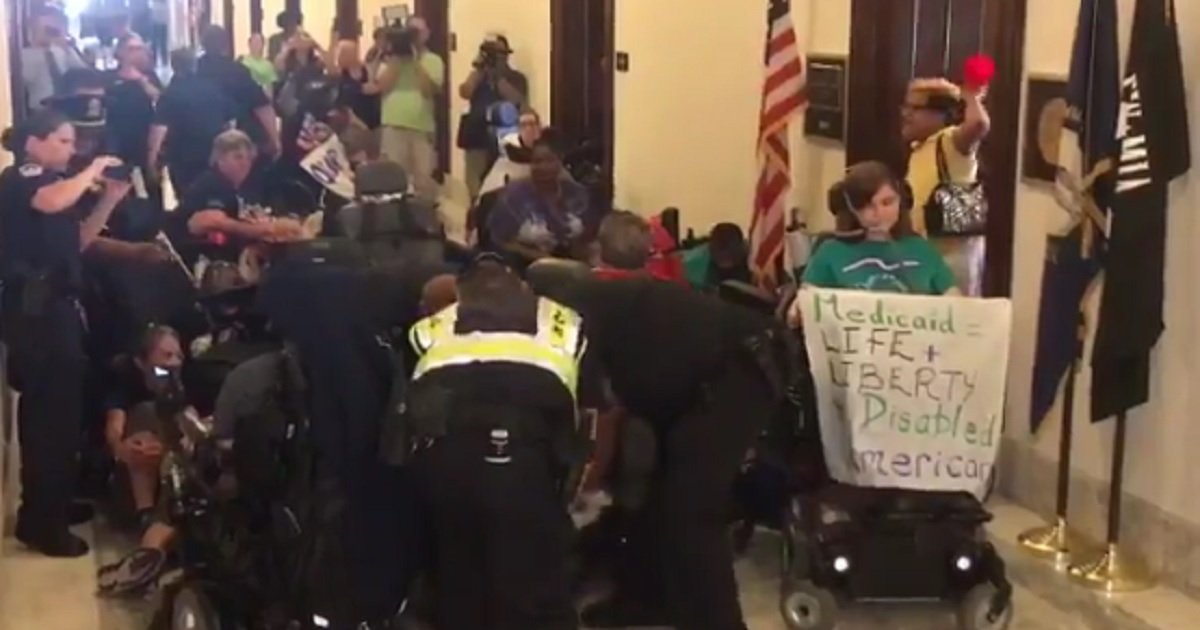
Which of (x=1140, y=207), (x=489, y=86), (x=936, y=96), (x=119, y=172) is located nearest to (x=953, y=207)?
(x=936, y=96)

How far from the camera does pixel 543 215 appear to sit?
25.7 feet

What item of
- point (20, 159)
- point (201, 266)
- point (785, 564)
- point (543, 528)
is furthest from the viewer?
point (201, 266)

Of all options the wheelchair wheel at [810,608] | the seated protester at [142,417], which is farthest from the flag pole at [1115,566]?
the seated protester at [142,417]

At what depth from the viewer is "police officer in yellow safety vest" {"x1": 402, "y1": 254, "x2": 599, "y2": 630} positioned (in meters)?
4.45

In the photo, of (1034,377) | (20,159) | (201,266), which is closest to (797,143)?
(1034,377)

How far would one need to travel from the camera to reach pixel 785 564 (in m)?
5.51

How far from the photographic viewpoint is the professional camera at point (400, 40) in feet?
34.9

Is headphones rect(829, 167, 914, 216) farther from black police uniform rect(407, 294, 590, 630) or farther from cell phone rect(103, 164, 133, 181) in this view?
cell phone rect(103, 164, 133, 181)

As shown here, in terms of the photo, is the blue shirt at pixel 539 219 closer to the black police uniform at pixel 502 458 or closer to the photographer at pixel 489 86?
the photographer at pixel 489 86

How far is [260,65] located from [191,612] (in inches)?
208

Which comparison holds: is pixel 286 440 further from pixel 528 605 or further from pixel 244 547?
pixel 528 605

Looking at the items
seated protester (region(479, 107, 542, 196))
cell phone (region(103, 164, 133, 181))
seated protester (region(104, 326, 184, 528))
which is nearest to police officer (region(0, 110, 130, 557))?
seated protester (region(104, 326, 184, 528))

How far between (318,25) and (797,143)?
11.0ft

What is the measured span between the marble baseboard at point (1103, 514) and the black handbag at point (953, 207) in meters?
0.81
